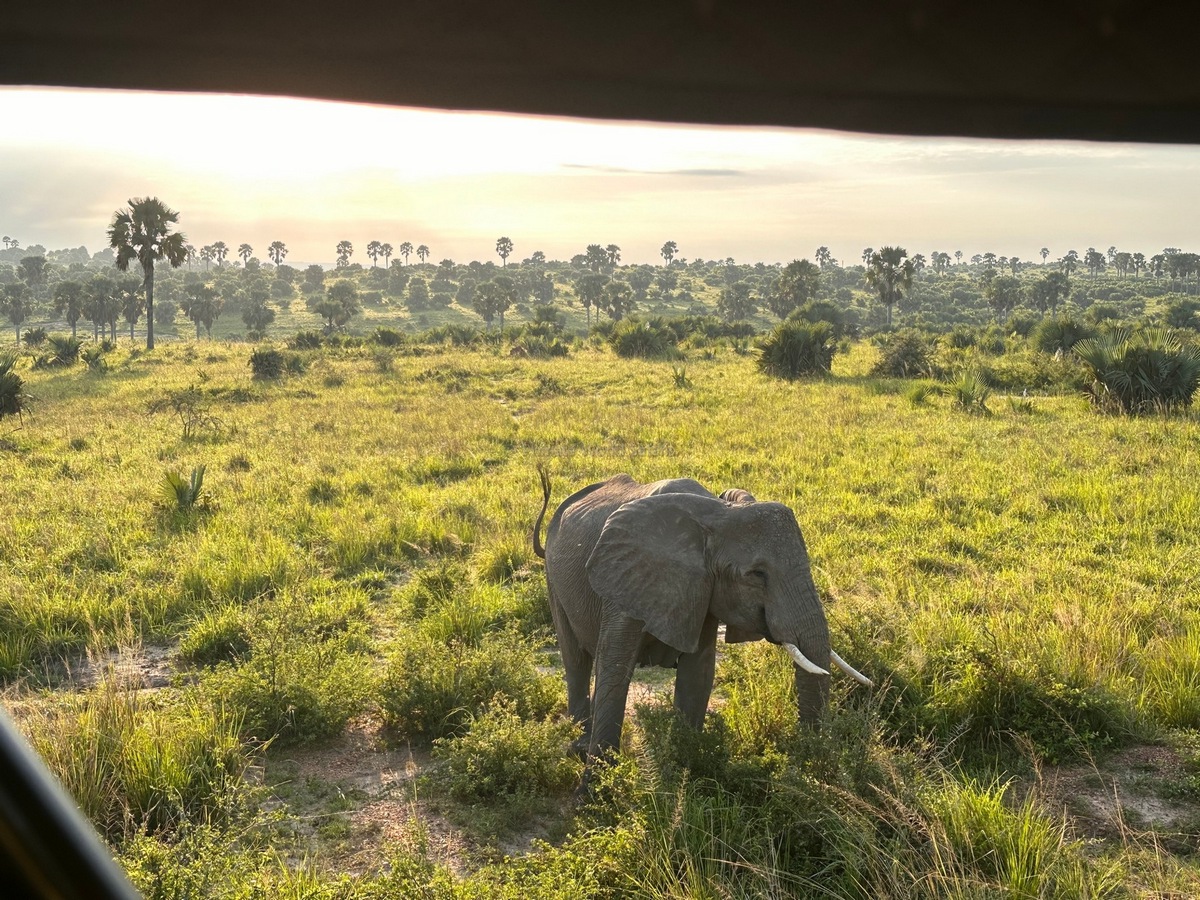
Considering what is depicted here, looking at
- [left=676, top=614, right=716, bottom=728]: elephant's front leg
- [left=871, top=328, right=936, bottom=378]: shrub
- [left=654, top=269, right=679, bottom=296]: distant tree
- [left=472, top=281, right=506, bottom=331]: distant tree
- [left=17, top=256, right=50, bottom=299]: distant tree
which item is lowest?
[left=676, top=614, right=716, bottom=728]: elephant's front leg

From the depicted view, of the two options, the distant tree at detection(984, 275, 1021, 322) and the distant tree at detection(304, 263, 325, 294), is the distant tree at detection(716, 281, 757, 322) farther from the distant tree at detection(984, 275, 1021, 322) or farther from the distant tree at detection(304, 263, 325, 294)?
the distant tree at detection(304, 263, 325, 294)

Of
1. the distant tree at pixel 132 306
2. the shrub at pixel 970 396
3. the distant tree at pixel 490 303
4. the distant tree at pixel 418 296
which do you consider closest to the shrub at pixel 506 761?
the shrub at pixel 970 396

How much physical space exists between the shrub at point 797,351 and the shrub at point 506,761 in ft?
74.7

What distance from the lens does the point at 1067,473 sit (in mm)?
12625

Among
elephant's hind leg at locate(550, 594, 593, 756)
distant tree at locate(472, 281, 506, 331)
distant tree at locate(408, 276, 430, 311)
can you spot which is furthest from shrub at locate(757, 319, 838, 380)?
distant tree at locate(408, 276, 430, 311)

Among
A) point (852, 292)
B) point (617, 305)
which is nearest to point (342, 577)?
point (617, 305)

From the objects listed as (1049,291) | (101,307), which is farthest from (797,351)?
(1049,291)

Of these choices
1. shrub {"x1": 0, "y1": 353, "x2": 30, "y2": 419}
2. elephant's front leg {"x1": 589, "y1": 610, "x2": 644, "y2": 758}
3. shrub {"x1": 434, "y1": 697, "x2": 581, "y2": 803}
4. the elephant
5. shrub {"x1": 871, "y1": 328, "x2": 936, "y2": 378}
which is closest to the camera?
the elephant

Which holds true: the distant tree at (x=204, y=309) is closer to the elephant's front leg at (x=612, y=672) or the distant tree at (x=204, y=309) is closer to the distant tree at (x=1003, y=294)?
the distant tree at (x=1003, y=294)

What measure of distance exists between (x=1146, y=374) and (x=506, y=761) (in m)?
17.3

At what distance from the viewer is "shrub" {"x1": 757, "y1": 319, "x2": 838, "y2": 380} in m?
27.3

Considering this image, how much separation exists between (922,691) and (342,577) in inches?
238

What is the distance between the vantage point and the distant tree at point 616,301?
75.3m

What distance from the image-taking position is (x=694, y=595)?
498 cm
